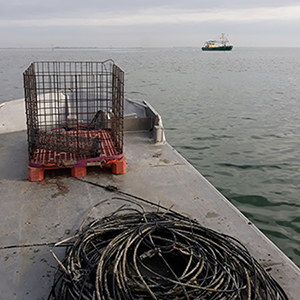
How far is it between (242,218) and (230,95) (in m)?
18.8

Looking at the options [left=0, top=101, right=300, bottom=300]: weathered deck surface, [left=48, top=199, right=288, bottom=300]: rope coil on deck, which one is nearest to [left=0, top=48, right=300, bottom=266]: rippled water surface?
[left=0, top=101, right=300, bottom=300]: weathered deck surface

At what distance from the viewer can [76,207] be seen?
180 inches

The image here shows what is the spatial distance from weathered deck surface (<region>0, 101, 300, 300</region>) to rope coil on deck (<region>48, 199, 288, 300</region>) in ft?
1.10

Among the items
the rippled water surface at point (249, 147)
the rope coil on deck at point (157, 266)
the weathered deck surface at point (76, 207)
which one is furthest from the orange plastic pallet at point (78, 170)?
the rippled water surface at point (249, 147)

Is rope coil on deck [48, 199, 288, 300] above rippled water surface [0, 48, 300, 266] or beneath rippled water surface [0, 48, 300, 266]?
above

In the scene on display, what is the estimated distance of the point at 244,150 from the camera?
9.66m

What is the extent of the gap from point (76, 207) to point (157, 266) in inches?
67.5

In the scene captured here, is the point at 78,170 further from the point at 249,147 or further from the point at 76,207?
the point at 249,147

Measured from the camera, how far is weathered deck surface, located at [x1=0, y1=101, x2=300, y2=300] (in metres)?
3.29

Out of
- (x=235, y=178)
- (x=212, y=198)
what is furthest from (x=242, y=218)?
(x=235, y=178)

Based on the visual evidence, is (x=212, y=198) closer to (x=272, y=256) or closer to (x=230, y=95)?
(x=272, y=256)

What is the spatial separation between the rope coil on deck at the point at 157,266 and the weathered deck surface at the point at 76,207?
334mm

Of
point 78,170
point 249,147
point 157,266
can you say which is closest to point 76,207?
point 78,170

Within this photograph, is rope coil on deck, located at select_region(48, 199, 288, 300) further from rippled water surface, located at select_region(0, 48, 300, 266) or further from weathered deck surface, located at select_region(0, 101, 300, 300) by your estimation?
rippled water surface, located at select_region(0, 48, 300, 266)
